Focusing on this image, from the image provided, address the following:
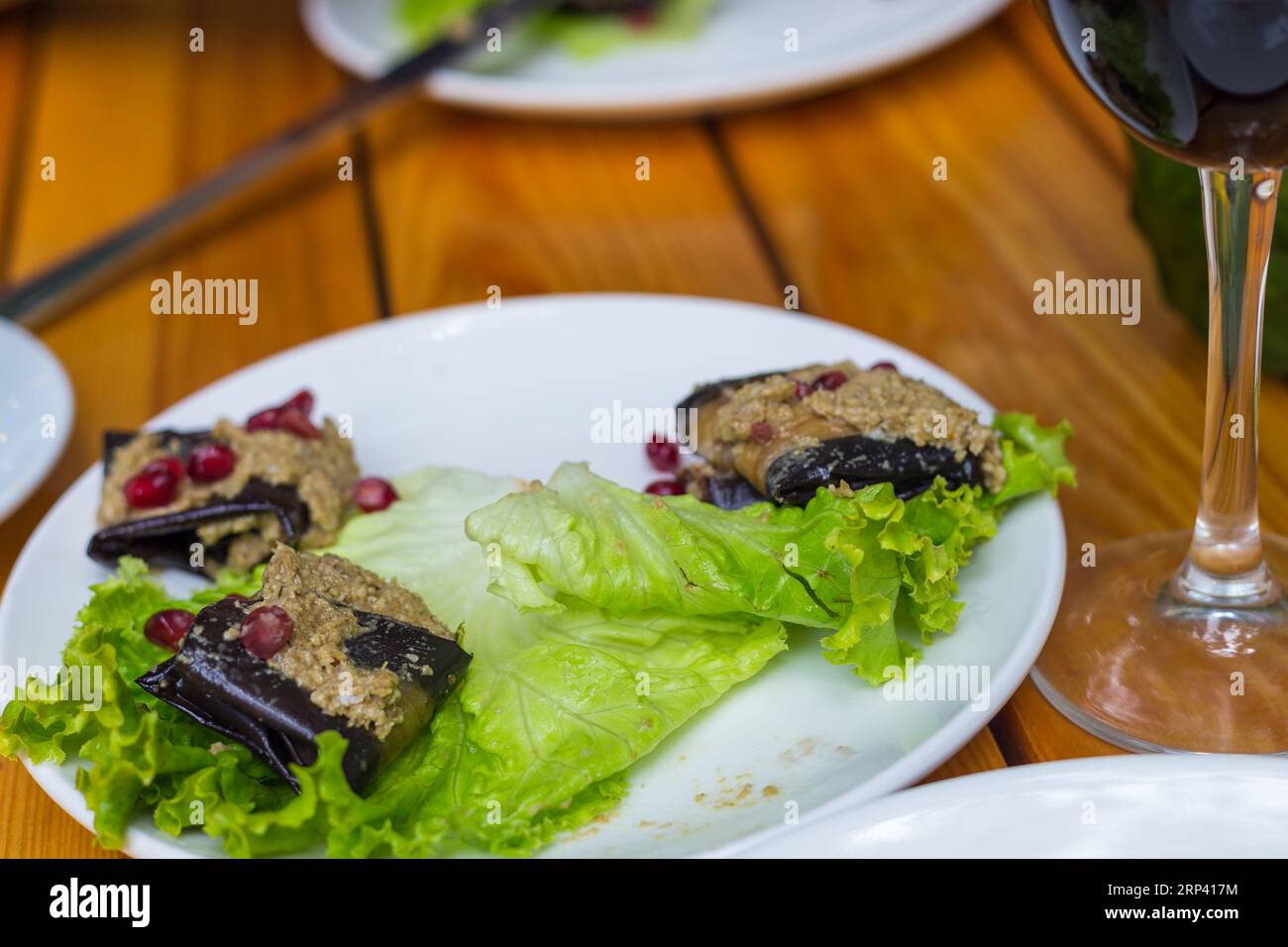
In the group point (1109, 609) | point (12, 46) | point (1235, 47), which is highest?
point (12, 46)

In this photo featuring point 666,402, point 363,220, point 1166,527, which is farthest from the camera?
point 363,220

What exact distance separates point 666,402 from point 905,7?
1.39 m

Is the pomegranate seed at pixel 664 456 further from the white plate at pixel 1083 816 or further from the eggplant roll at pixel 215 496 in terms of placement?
the white plate at pixel 1083 816

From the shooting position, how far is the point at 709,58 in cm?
296

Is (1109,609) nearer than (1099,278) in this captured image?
Yes

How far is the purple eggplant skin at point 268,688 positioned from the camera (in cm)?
135

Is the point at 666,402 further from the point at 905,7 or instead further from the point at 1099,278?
the point at 905,7

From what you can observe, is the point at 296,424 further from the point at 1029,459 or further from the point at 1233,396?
the point at 1233,396

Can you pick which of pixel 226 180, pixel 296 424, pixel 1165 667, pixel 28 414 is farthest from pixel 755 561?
pixel 226 180

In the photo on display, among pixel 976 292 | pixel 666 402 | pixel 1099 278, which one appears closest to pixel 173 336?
pixel 666 402

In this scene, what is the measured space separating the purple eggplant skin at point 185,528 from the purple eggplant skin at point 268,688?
1.02 feet

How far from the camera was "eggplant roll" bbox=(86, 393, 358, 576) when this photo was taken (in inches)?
68.6

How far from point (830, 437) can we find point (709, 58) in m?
1.54

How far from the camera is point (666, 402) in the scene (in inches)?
79.8
